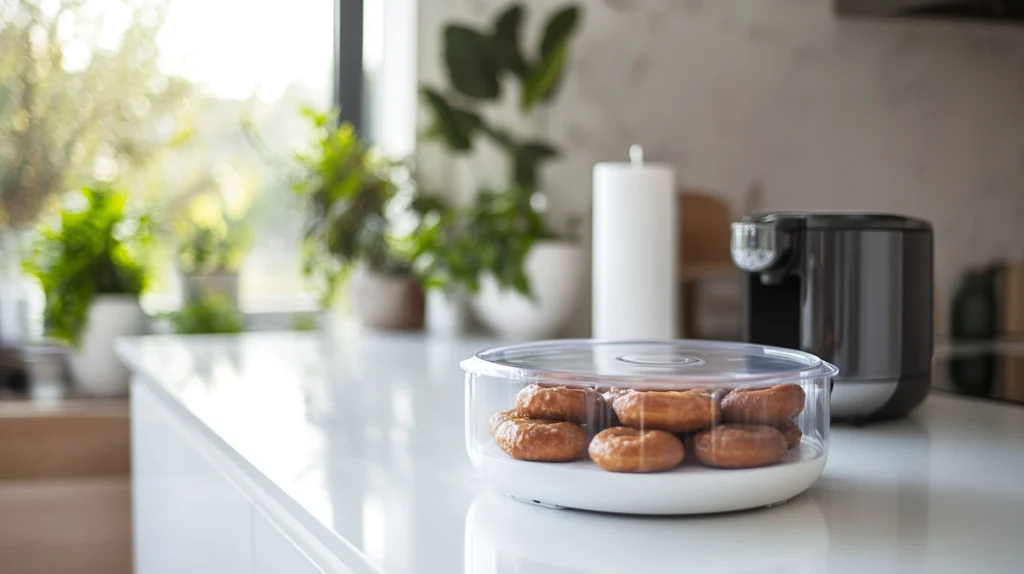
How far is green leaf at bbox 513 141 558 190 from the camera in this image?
2.08 m

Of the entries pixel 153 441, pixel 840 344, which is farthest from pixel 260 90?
pixel 840 344

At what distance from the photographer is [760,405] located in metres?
0.64

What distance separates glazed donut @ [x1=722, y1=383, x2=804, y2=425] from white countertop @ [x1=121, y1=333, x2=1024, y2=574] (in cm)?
7

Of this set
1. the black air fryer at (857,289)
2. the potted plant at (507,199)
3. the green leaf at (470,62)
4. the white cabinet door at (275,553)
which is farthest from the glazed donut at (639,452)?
the green leaf at (470,62)

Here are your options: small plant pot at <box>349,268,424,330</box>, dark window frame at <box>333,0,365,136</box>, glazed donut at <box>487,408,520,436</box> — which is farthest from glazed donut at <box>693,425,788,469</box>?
dark window frame at <box>333,0,365,136</box>

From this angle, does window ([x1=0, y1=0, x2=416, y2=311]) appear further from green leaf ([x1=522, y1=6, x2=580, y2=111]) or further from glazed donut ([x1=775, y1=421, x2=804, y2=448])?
glazed donut ([x1=775, y1=421, x2=804, y2=448])

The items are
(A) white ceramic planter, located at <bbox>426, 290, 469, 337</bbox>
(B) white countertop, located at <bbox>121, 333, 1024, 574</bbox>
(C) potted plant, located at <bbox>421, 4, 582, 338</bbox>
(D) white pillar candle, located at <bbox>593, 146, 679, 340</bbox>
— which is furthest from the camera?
(A) white ceramic planter, located at <bbox>426, 290, 469, 337</bbox>

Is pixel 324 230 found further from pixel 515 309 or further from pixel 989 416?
pixel 989 416

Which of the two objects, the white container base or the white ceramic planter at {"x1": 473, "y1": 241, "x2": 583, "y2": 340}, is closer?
the white container base

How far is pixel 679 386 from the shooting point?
0.63 metres

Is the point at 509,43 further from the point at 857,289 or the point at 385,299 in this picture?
the point at 857,289

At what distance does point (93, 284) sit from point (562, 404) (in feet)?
5.19

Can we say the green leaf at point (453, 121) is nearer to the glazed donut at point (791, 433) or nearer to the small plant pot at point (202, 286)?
the small plant pot at point (202, 286)

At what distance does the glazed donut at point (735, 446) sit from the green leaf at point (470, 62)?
1.57m
